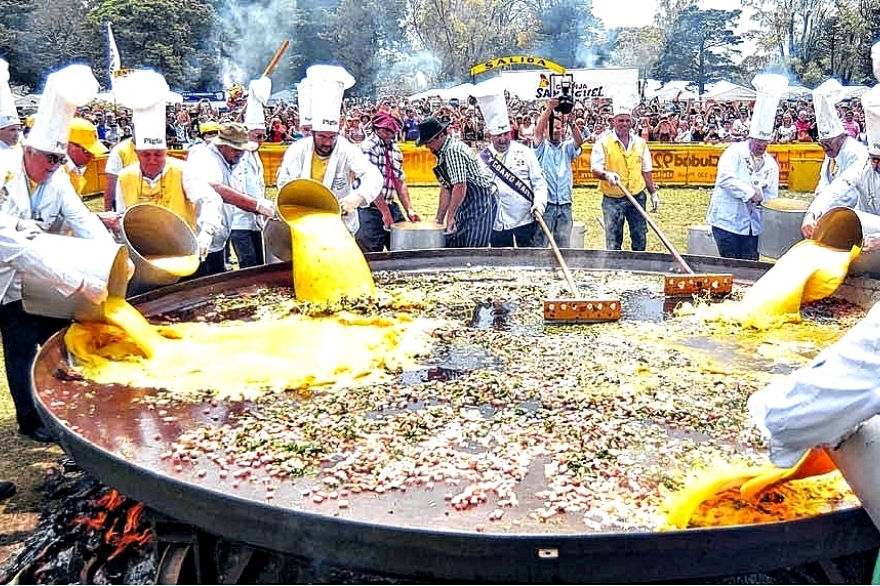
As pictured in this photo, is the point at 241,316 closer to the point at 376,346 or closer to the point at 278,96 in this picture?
the point at 376,346

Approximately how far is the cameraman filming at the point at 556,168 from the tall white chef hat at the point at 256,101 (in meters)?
2.97

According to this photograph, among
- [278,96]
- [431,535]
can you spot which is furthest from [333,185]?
[278,96]

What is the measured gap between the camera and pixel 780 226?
6309mm

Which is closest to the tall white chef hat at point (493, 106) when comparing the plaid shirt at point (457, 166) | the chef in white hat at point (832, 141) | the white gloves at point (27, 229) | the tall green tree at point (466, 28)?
the plaid shirt at point (457, 166)

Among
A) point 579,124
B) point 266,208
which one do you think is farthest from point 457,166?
point 579,124

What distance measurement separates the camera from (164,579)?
291cm

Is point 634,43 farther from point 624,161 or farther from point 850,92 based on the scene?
point 624,161

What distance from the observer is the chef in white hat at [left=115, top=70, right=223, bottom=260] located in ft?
18.0

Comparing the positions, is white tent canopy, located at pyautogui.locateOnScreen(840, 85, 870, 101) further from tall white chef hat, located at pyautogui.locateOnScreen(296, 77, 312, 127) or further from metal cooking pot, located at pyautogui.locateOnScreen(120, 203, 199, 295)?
metal cooking pot, located at pyautogui.locateOnScreen(120, 203, 199, 295)

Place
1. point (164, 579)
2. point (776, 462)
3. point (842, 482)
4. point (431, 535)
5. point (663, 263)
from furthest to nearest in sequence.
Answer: point (663, 263), point (164, 579), point (842, 482), point (431, 535), point (776, 462)

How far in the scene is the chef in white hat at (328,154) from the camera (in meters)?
6.20

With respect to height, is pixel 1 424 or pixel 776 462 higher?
pixel 776 462

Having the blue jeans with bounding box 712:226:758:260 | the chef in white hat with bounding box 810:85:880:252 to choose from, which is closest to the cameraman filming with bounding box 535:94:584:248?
the blue jeans with bounding box 712:226:758:260

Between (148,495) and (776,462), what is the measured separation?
1922 mm
